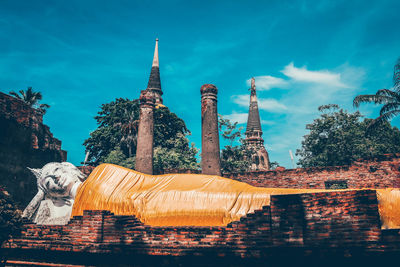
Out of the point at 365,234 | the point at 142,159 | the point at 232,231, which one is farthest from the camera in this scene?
the point at 142,159

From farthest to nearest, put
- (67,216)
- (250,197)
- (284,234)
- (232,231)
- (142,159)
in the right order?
1. (142,159)
2. (67,216)
3. (250,197)
4. (232,231)
5. (284,234)

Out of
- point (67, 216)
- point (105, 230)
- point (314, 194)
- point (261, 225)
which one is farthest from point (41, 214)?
point (314, 194)

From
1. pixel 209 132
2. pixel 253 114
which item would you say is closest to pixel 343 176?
pixel 209 132

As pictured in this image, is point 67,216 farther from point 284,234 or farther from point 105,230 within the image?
point 284,234

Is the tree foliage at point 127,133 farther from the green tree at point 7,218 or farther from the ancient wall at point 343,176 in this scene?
the green tree at point 7,218

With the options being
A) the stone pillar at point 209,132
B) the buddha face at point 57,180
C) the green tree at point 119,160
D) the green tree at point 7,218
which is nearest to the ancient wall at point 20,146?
the buddha face at point 57,180

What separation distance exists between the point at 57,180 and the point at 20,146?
201 inches

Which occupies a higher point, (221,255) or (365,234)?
(365,234)

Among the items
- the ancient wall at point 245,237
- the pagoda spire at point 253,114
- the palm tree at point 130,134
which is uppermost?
the pagoda spire at point 253,114

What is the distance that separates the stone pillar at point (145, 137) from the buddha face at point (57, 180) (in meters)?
2.69

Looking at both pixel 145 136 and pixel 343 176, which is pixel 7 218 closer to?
pixel 145 136

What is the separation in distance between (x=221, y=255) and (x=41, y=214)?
4.10 m

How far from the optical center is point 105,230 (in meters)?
6.32

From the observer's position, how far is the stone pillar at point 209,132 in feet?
30.6
